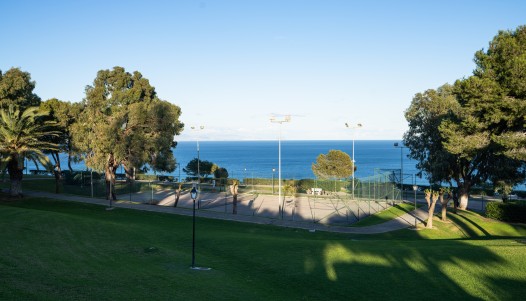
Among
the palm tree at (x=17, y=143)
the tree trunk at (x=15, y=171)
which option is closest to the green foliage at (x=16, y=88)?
the palm tree at (x=17, y=143)

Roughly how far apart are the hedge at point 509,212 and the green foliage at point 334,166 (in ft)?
112

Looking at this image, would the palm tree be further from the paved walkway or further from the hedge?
the hedge

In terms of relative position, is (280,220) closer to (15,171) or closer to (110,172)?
(110,172)

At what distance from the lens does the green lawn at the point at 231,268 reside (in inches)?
433

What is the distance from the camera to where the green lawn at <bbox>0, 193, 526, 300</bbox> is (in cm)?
1101

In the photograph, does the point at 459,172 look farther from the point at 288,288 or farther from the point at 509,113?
the point at 288,288

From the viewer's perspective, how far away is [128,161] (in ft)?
134

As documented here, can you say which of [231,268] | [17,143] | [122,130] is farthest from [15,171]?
[231,268]

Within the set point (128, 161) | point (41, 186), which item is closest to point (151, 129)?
point (128, 161)

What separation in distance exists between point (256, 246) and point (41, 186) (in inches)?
1536

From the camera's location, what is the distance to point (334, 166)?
65.1 m

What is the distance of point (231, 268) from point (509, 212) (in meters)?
25.0

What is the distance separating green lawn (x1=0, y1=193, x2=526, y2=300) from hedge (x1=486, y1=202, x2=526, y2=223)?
16613 mm

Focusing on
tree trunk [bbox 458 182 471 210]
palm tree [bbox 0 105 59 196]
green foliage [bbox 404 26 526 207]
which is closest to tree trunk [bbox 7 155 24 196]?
palm tree [bbox 0 105 59 196]
